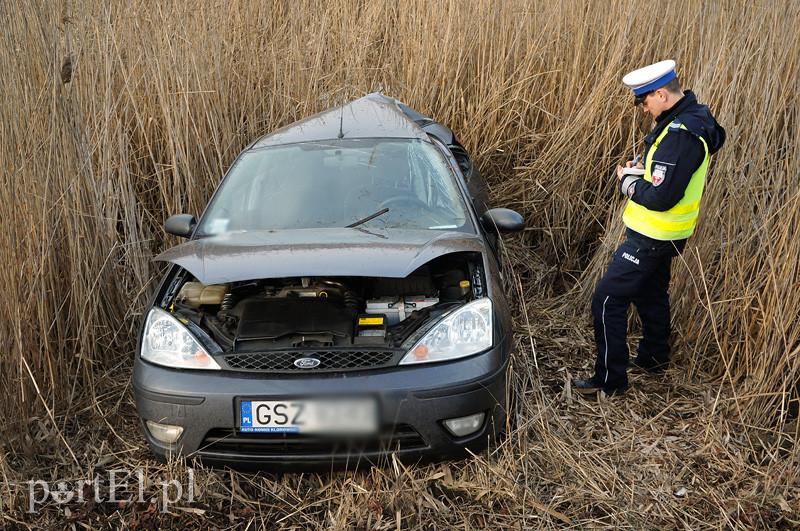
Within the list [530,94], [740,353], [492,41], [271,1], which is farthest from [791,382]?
[271,1]

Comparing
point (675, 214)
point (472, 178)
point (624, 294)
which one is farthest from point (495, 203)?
point (675, 214)

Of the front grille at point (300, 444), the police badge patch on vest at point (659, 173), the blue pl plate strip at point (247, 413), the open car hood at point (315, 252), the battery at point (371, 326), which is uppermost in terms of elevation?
the police badge patch on vest at point (659, 173)

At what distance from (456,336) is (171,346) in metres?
1.06

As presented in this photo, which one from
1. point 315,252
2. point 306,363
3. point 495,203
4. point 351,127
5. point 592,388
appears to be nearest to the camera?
point 306,363

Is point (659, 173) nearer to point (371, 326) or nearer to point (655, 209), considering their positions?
point (655, 209)

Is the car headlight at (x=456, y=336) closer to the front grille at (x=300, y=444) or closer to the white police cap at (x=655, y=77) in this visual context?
the front grille at (x=300, y=444)

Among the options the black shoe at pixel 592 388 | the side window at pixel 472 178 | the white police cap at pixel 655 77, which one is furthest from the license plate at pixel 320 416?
the white police cap at pixel 655 77

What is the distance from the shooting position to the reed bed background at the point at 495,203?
2605mm

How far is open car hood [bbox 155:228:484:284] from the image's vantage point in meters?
2.57

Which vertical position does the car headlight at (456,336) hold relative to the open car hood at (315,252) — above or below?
below

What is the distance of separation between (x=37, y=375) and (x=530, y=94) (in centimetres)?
386

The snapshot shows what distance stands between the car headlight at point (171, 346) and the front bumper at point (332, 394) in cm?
5

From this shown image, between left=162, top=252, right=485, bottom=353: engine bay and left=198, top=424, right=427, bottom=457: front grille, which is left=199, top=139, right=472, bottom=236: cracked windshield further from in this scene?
left=198, top=424, right=427, bottom=457: front grille

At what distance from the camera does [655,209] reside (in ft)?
10.2
